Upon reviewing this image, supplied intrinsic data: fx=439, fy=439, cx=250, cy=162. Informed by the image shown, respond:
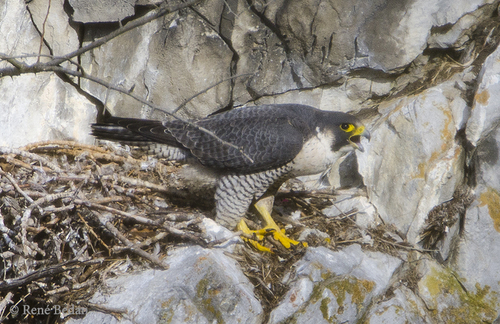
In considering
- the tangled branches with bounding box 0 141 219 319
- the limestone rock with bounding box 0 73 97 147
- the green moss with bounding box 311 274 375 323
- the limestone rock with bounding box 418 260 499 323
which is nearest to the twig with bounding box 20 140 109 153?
the tangled branches with bounding box 0 141 219 319

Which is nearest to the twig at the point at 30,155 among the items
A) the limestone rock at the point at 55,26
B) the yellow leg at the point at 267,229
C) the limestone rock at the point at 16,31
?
the limestone rock at the point at 16,31

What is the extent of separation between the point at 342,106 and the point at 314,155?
145 centimetres

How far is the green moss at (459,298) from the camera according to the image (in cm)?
416

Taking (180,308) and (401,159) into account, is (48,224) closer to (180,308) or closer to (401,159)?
(180,308)

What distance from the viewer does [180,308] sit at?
11.4 ft

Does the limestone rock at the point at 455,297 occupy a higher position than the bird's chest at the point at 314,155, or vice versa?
the bird's chest at the point at 314,155

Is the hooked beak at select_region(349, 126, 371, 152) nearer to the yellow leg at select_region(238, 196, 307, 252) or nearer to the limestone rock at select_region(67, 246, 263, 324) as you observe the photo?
the yellow leg at select_region(238, 196, 307, 252)

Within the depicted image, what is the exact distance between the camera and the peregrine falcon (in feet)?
13.5

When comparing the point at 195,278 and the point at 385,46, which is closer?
the point at 195,278

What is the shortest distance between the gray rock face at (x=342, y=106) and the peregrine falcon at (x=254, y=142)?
351 mm

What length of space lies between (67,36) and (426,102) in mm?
4039

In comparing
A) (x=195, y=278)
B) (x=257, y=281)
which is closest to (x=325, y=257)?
(x=257, y=281)

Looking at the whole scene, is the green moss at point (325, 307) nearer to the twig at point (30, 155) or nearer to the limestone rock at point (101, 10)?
the twig at point (30, 155)

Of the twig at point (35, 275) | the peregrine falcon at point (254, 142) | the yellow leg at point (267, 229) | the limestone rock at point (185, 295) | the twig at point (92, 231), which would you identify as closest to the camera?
the twig at point (35, 275)
